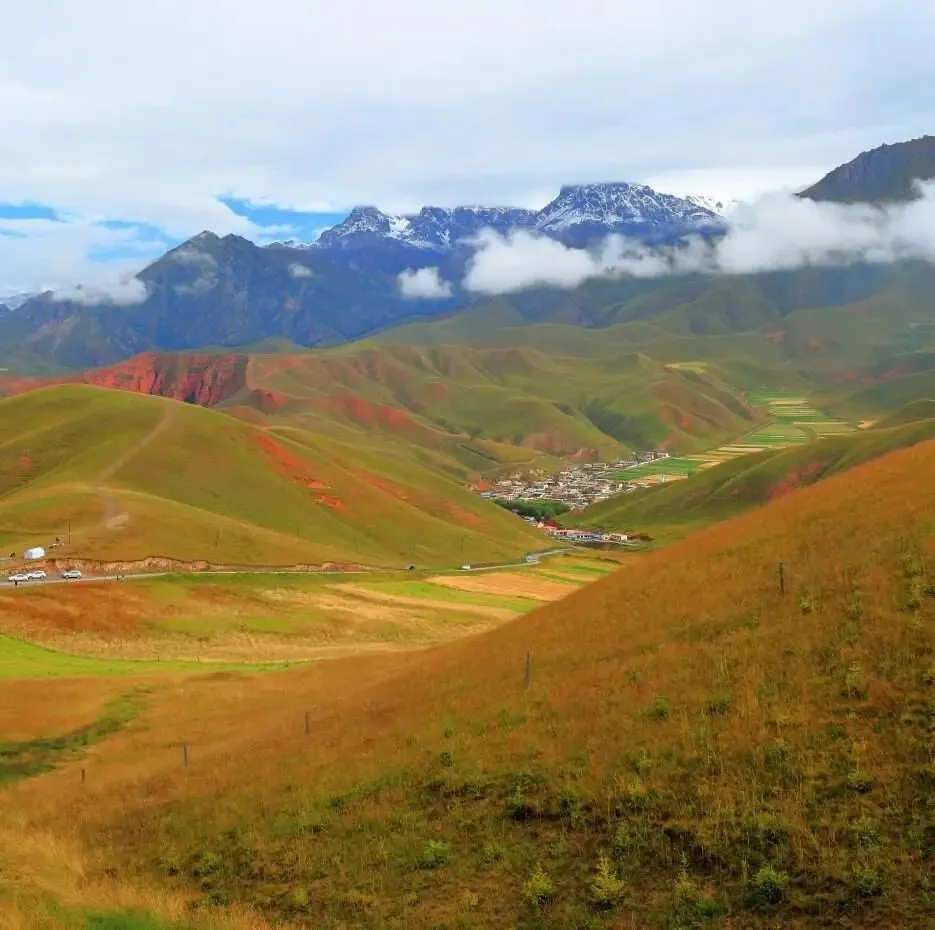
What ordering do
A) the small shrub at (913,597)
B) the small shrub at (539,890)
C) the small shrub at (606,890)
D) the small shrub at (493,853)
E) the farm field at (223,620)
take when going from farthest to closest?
the farm field at (223,620)
the small shrub at (913,597)
the small shrub at (493,853)
the small shrub at (539,890)
the small shrub at (606,890)

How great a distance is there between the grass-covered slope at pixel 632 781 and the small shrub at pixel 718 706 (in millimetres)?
54

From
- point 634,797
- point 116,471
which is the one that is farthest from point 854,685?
point 116,471

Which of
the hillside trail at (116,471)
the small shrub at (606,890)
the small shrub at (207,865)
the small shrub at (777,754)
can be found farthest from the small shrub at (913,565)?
the hillside trail at (116,471)

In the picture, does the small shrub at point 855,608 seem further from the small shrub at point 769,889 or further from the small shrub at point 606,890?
the small shrub at point 606,890

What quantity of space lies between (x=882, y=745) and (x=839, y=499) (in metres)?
18.2

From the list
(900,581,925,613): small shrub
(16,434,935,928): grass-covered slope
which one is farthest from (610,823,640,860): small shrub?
(900,581,925,613): small shrub

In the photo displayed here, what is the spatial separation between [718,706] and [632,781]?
10.4 ft

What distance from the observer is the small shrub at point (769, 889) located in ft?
48.5

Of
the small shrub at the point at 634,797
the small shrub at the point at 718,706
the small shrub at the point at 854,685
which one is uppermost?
the small shrub at the point at 854,685

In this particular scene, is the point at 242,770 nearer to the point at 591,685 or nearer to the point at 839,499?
the point at 591,685

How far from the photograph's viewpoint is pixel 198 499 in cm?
14888

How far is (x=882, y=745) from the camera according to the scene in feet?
55.8

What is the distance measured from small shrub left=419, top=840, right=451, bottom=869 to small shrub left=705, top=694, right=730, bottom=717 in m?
6.93

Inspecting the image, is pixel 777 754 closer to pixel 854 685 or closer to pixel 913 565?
pixel 854 685
